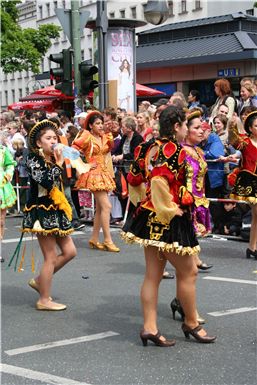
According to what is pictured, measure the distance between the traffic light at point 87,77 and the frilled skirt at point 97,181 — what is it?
15.9 ft

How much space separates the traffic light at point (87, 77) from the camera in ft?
49.3

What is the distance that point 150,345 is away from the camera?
5.97 metres

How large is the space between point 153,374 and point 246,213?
6353 mm

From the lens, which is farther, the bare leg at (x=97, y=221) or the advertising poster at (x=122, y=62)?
the advertising poster at (x=122, y=62)

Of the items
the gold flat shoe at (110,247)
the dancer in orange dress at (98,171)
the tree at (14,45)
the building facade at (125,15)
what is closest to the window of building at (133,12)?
the building facade at (125,15)

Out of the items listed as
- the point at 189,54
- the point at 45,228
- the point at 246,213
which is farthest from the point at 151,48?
the point at 45,228

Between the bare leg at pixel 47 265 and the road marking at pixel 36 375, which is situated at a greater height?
the bare leg at pixel 47 265

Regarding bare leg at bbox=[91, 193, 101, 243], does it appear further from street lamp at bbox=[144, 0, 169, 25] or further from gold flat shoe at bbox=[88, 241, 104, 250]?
street lamp at bbox=[144, 0, 169, 25]

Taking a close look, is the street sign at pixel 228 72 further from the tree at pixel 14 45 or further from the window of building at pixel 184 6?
the window of building at pixel 184 6

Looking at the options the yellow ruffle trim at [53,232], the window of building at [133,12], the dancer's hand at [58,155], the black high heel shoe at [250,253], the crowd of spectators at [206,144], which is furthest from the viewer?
the window of building at [133,12]

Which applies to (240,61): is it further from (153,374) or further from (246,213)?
(153,374)

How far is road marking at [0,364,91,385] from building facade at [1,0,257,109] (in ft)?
52.9

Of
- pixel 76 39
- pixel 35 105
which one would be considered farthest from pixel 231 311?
pixel 35 105

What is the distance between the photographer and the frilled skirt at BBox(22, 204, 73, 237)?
7.14 metres
